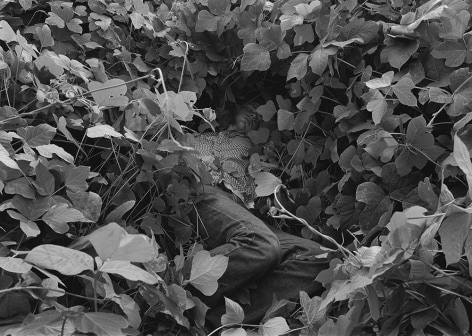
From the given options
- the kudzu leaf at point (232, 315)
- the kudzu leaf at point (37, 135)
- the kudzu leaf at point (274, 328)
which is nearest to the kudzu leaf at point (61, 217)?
the kudzu leaf at point (37, 135)

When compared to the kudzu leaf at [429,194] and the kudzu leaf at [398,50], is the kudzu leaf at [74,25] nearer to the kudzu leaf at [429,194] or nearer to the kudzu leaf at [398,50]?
the kudzu leaf at [398,50]

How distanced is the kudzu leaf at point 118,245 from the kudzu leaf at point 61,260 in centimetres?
8

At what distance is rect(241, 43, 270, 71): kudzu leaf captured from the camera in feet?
6.93

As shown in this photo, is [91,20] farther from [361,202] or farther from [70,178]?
[361,202]

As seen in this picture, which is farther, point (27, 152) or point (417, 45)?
point (417, 45)

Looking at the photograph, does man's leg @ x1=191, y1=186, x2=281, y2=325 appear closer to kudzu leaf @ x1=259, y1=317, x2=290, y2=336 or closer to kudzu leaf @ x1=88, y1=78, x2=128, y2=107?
kudzu leaf @ x1=259, y1=317, x2=290, y2=336

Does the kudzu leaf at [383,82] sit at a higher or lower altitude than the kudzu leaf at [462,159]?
lower

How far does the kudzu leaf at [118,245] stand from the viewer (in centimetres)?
95

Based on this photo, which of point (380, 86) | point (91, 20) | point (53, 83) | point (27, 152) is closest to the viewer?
point (27, 152)

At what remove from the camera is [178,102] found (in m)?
1.70

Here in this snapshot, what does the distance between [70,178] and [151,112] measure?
0.99 feet

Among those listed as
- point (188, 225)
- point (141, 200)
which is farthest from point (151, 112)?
point (188, 225)

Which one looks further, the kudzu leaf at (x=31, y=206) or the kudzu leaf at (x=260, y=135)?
the kudzu leaf at (x=260, y=135)

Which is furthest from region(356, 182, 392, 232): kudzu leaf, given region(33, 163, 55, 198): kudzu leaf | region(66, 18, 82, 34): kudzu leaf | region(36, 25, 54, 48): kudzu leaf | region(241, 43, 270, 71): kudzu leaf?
region(66, 18, 82, 34): kudzu leaf
